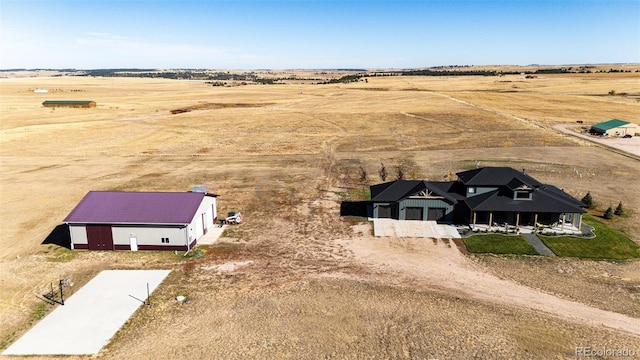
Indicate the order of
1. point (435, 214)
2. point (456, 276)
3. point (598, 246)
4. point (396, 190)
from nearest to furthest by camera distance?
1. point (456, 276)
2. point (598, 246)
3. point (435, 214)
4. point (396, 190)

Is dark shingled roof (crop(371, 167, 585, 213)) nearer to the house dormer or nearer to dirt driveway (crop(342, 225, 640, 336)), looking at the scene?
the house dormer

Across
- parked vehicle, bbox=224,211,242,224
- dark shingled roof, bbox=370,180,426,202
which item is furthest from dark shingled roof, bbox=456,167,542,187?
parked vehicle, bbox=224,211,242,224

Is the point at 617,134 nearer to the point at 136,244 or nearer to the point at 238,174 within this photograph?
the point at 238,174

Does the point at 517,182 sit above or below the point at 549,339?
above

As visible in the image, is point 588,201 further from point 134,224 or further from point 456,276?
point 134,224

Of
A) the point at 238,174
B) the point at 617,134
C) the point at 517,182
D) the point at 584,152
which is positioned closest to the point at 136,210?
the point at 238,174

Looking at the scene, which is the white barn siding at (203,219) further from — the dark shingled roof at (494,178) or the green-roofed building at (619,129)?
the green-roofed building at (619,129)

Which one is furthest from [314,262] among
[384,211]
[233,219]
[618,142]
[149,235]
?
[618,142]
